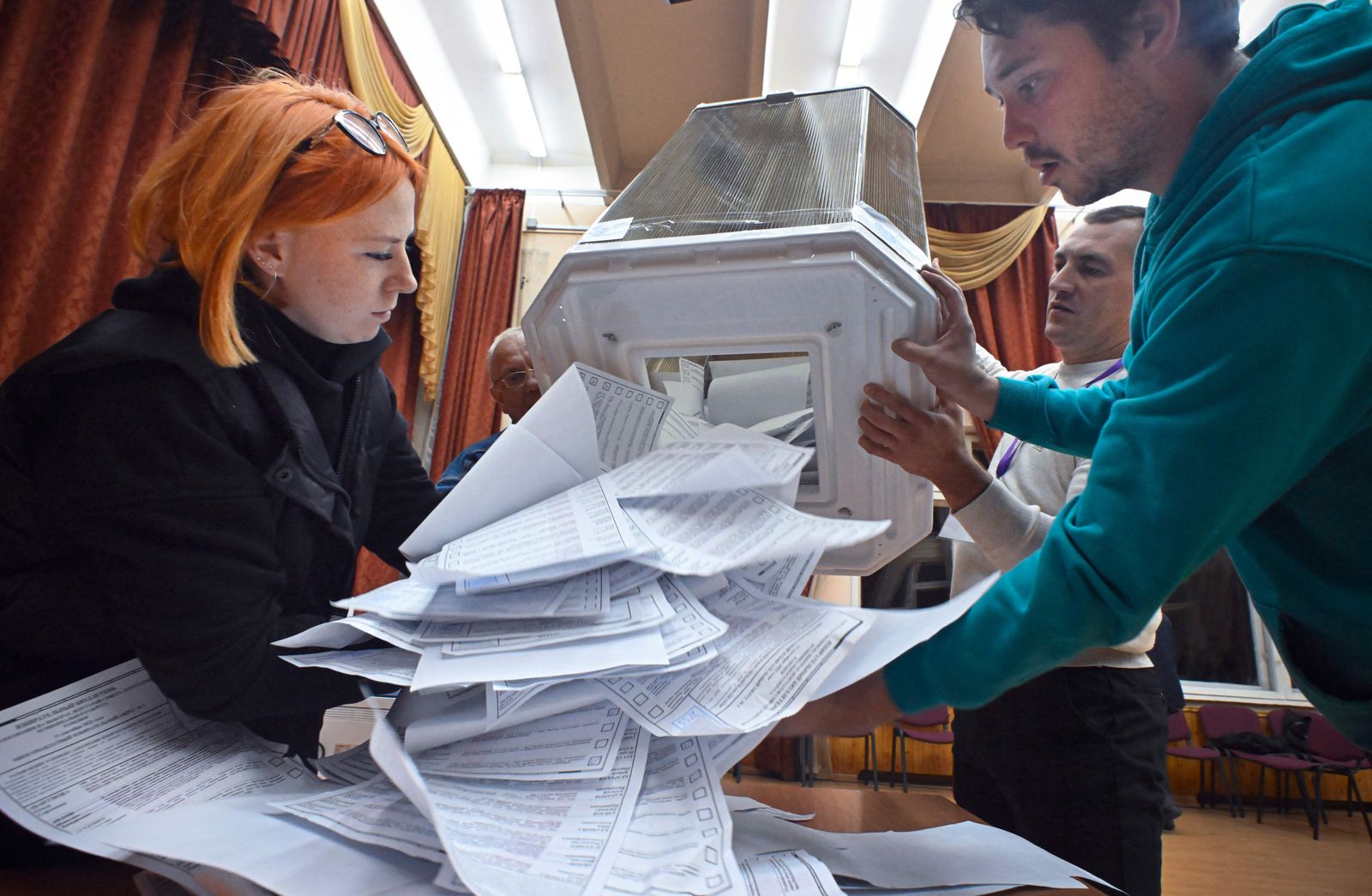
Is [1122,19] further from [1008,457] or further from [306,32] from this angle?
[306,32]

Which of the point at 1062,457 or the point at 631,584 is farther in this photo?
the point at 1062,457

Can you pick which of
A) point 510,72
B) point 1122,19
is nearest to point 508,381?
point 1122,19

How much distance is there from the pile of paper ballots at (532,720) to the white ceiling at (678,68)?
308cm

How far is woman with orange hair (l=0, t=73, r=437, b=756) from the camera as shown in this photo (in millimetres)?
417

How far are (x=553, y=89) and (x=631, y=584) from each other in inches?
165

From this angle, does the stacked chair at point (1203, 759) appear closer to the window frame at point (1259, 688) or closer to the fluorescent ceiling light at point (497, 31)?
the window frame at point (1259, 688)

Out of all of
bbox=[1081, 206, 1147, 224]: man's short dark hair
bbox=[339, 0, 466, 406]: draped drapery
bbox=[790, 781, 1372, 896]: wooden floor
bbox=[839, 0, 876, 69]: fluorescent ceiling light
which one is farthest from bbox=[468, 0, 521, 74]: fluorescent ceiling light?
bbox=[790, 781, 1372, 896]: wooden floor

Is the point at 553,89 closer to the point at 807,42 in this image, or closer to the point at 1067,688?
the point at 807,42

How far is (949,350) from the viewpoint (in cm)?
55

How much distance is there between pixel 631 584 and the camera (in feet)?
1.26

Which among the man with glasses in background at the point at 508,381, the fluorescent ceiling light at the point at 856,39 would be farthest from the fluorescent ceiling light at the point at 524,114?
the man with glasses in background at the point at 508,381

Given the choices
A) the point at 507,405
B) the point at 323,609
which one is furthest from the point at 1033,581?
the point at 507,405

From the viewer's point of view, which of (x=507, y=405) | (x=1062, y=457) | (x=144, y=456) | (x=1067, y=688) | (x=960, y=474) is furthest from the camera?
(x=507, y=405)

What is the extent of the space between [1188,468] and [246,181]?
618 mm
